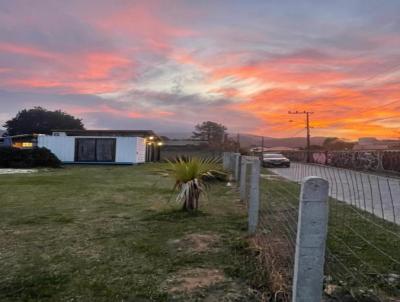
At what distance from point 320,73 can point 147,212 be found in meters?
11.0

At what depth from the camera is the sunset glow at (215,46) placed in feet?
38.7

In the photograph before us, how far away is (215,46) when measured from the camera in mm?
14727

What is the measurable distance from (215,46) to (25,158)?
691 inches

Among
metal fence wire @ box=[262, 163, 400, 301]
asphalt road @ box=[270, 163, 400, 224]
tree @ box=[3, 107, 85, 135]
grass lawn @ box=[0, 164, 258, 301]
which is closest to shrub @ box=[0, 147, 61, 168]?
grass lawn @ box=[0, 164, 258, 301]

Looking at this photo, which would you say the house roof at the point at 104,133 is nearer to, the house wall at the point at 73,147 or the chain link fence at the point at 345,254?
the house wall at the point at 73,147

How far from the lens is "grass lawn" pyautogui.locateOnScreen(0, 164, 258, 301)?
3756 millimetres

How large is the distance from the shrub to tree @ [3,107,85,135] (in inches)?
1269

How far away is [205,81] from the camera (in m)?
22.2

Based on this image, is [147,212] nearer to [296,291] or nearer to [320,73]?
[296,291]

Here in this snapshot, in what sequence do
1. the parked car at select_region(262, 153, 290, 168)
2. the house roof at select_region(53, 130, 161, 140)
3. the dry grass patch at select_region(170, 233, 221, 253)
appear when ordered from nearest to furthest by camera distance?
the dry grass patch at select_region(170, 233, 221, 253) → the parked car at select_region(262, 153, 290, 168) → the house roof at select_region(53, 130, 161, 140)

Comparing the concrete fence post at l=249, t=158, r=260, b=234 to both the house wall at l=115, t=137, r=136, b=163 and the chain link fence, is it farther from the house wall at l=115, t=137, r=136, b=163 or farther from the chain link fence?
the house wall at l=115, t=137, r=136, b=163

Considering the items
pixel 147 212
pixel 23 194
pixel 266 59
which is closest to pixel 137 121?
pixel 266 59

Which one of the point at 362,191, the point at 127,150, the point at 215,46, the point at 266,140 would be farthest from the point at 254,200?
the point at 266,140

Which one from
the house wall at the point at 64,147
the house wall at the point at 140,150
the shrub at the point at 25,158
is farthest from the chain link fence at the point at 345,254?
the house wall at the point at 64,147
